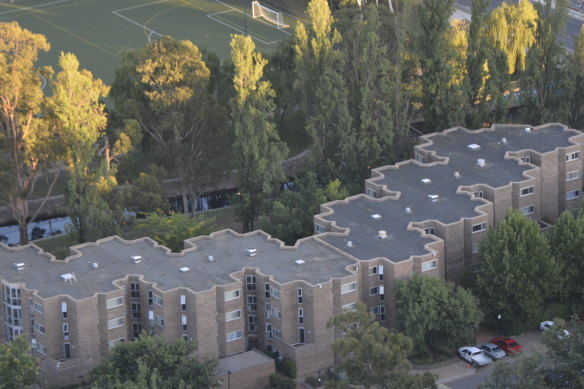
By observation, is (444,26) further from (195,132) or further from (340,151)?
(195,132)

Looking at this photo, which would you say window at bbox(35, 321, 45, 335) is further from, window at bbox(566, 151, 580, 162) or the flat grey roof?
window at bbox(566, 151, 580, 162)

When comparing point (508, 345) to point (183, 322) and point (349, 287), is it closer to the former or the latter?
point (349, 287)

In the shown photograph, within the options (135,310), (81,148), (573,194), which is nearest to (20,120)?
(81,148)

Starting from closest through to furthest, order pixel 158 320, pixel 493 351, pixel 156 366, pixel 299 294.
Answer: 1. pixel 156 366
2. pixel 158 320
3. pixel 299 294
4. pixel 493 351

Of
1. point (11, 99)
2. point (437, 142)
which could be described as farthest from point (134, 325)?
point (437, 142)

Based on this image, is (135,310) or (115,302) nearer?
(115,302)

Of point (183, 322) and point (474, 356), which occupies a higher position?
point (183, 322)

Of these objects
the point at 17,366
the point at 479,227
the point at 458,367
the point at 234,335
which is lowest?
the point at 458,367

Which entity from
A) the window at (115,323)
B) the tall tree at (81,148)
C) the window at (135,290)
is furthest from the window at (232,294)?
the tall tree at (81,148)
